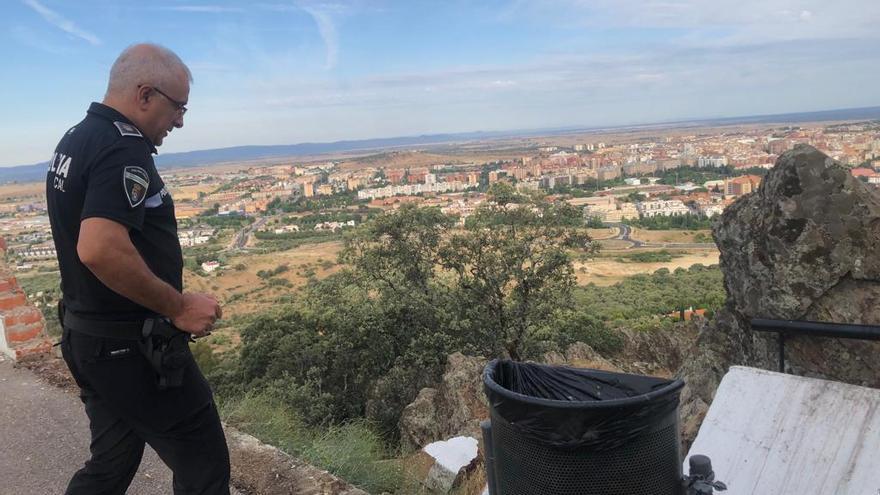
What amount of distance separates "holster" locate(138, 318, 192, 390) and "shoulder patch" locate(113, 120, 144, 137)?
22.8 inches

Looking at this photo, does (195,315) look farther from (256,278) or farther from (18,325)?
(256,278)

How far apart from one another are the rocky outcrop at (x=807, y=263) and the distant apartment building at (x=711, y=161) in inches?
2021

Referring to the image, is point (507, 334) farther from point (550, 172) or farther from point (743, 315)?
point (550, 172)

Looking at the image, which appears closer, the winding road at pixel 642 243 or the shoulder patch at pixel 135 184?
the shoulder patch at pixel 135 184

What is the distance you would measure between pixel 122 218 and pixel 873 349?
11.9ft

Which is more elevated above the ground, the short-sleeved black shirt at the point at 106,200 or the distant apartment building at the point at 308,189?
the short-sleeved black shirt at the point at 106,200

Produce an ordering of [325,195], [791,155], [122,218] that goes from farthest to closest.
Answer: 1. [325,195]
2. [791,155]
3. [122,218]

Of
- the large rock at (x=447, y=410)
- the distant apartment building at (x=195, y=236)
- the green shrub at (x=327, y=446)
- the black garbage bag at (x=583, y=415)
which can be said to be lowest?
the distant apartment building at (x=195, y=236)

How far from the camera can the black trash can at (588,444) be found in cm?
156

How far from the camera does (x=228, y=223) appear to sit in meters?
68.5

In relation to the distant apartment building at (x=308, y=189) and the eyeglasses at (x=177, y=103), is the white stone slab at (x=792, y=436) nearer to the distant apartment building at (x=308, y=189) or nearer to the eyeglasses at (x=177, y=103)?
the eyeglasses at (x=177, y=103)

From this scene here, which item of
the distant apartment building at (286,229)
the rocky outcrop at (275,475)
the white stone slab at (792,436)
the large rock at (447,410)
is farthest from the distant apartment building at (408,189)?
the white stone slab at (792,436)

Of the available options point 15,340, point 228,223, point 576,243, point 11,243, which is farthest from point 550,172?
point 15,340

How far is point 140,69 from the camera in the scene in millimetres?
1963
